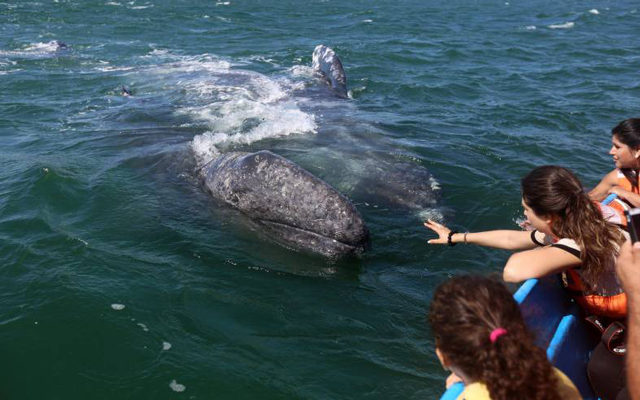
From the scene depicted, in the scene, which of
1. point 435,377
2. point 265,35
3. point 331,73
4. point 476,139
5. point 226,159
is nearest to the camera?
point 435,377

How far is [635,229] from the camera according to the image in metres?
3.15

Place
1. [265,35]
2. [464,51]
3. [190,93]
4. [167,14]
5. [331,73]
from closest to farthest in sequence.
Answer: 1. [190,93]
2. [331,73]
3. [464,51]
4. [265,35]
5. [167,14]

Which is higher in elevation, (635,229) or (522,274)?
(635,229)

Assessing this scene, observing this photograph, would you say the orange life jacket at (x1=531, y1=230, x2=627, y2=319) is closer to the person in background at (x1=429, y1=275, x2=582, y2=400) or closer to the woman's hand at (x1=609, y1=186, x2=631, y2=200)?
the person in background at (x1=429, y1=275, x2=582, y2=400)

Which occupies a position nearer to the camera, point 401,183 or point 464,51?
point 401,183

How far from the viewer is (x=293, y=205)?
780 cm

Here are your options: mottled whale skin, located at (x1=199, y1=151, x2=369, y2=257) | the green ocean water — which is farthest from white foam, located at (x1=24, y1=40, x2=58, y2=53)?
mottled whale skin, located at (x1=199, y1=151, x2=369, y2=257)

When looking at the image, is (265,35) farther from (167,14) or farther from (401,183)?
(401,183)

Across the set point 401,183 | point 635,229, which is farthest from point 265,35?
point 635,229

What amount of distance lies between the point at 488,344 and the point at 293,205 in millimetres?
5214

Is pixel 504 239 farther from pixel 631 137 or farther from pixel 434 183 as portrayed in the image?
pixel 434 183

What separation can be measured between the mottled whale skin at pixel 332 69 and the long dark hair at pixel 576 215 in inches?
469

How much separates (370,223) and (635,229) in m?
5.39

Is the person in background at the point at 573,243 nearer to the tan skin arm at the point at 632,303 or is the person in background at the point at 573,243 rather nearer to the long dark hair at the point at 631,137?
the tan skin arm at the point at 632,303
